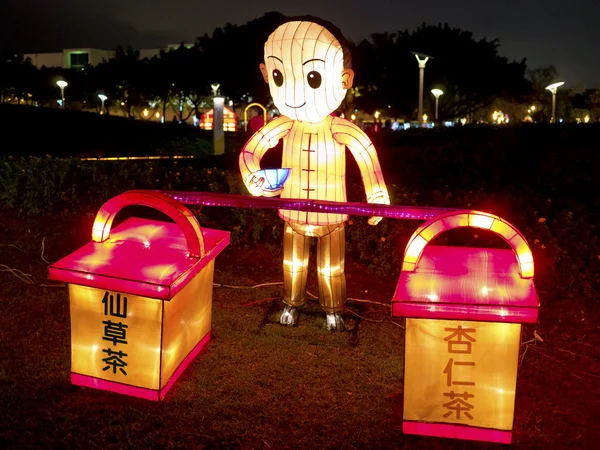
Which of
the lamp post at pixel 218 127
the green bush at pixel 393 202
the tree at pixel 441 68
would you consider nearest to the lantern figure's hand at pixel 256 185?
the green bush at pixel 393 202

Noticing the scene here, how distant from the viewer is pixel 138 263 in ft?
12.3

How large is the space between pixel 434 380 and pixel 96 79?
50851 millimetres

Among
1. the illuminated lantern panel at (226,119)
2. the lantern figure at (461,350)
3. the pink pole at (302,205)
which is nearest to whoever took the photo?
the lantern figure at (461,350)

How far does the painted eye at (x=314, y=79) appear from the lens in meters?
4.37

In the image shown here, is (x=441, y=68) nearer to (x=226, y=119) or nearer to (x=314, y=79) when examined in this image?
(x=226, y=119)

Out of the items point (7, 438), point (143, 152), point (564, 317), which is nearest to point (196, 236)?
point (7, 438)

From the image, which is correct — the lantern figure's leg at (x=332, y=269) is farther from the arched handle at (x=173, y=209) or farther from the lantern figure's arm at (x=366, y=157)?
the arched handle at (x=173, y=209)

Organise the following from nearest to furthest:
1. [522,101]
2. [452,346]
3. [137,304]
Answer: [452,346] → [137,304] → [522,101]

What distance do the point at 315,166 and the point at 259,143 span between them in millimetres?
474

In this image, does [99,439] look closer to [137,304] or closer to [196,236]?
[137,304]

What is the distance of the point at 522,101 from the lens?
4744 cm

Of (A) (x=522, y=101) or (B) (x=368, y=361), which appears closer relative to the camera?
(B) (x=368, y=361)

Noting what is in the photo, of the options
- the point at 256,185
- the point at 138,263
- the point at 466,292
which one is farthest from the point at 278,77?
the point at 466,292

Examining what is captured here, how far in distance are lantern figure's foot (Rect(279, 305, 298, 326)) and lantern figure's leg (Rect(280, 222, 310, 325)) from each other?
90 millimetres
